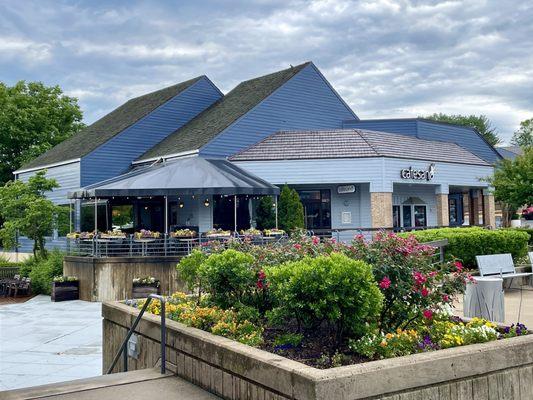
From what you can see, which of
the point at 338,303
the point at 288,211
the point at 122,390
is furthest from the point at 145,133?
the point at 338,303

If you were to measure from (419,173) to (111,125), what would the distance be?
1775 cm

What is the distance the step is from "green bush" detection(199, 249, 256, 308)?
1265 millimetres

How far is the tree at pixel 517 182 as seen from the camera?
21.0 m

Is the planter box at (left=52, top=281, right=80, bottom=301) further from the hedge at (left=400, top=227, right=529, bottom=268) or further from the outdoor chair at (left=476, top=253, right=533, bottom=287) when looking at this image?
the outdoor chair at (left=476, top=253, right=533, bottom=287)

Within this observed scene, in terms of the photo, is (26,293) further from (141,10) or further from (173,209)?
(141,10)

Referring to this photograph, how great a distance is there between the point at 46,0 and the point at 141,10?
3627 millimetres

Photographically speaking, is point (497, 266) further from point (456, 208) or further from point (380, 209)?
point (456, 208)

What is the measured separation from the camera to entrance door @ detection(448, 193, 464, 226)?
34250 mm

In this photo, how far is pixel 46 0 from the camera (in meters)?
10.8

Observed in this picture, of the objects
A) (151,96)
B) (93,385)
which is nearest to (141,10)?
(93,385)

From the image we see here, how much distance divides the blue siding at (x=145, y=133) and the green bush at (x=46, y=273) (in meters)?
6.97

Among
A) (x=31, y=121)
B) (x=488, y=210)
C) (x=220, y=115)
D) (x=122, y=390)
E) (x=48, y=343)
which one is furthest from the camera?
(x=31, y=121)

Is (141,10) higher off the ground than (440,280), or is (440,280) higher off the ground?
(141,10)

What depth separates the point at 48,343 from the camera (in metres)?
11.1
